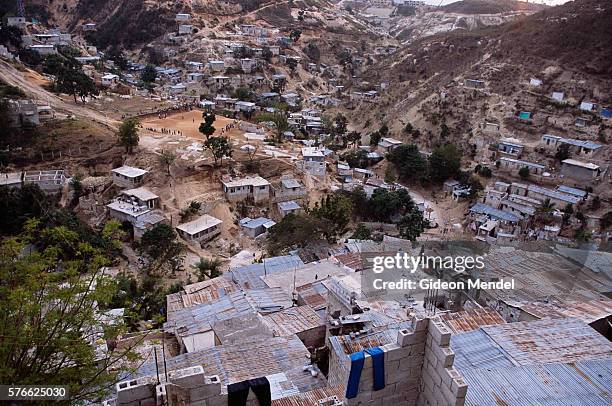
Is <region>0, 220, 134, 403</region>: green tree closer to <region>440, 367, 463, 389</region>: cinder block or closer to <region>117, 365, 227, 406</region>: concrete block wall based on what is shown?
<region>117, 365, 227, 406</region>: concrete block wall

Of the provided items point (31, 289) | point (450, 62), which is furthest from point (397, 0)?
point (31, 289)

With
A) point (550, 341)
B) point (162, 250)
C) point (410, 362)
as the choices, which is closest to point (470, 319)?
point (550, 341)

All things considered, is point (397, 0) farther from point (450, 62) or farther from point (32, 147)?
point (32, 147)

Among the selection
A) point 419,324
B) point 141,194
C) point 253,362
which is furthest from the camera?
point 141,194

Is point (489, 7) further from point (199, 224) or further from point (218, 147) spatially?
point (199, 224)

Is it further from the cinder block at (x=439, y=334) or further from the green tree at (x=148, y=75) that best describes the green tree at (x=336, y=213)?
the green tree at (x=148, y=75)

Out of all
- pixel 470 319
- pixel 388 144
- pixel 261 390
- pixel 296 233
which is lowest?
pixel 296 233

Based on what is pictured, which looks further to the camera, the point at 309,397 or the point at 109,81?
the point at 109,81
